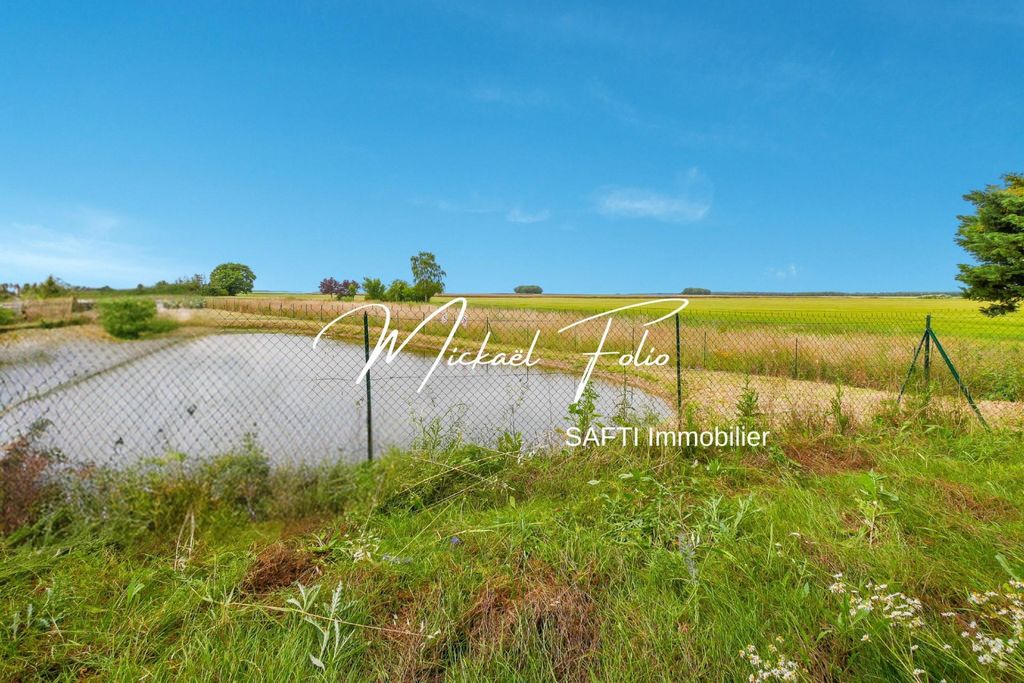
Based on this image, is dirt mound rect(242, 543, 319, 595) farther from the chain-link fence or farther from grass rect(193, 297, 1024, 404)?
grass rect(193, 297, 1024, 404)

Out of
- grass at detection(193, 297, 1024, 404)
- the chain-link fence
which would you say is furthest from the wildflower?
grass at detection(193, 297, 1024, 404)

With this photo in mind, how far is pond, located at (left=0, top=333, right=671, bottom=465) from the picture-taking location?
380 centimetres

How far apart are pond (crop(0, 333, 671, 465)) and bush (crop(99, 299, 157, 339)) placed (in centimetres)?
15

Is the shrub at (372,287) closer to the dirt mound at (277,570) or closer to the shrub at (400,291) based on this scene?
the shrub at (400,291)

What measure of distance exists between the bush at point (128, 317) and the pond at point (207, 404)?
146 millimetres

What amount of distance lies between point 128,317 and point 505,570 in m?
3.25

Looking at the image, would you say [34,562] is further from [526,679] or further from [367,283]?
[367,283]

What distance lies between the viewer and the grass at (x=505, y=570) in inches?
77.4

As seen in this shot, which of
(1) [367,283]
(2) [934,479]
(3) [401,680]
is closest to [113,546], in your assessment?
(3) [401,680]

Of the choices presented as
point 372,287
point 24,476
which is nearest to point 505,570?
point 24,476

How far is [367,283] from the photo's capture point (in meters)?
30.0

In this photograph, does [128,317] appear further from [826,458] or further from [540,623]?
[826,458]

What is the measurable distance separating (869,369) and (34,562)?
1347 cm

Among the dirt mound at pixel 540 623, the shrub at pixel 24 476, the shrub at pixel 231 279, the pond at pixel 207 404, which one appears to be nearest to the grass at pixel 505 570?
the dirt mound at pixel 540 623
